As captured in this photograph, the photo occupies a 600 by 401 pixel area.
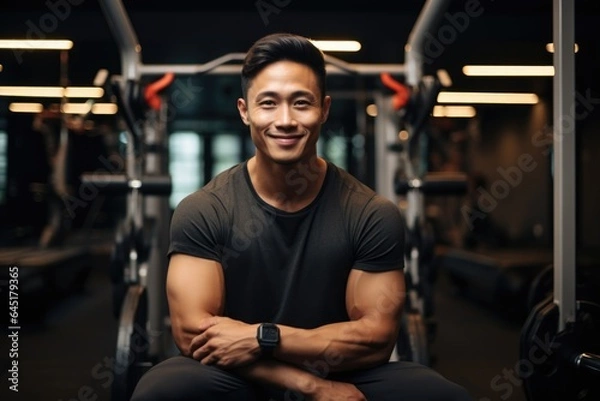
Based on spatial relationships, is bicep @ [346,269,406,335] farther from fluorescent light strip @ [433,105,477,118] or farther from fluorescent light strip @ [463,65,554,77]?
fluorescent light strip @ [433,105,477,118]

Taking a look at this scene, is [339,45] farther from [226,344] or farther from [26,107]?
[226,344]

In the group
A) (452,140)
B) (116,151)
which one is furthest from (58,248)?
(452,140)

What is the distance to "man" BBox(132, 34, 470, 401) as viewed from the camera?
1.34m

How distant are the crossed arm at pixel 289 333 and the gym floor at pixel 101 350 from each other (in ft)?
4.70

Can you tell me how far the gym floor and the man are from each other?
1.44m

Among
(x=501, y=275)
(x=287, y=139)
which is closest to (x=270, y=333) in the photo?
(x=287, y=139)

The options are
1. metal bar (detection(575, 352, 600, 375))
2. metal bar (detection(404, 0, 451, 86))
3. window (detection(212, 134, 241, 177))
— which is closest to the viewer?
metal bar (detection(575, 352, 600, 375))

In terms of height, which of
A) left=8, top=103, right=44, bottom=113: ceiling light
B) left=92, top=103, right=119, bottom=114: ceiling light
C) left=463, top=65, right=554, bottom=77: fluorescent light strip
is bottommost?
left=8, top=103, right=44, bottom=113: ceiling light

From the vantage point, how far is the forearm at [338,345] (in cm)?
130

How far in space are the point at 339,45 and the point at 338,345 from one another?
14.2 ft

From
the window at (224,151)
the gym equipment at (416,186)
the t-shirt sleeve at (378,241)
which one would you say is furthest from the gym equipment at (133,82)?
the window at (224,151)

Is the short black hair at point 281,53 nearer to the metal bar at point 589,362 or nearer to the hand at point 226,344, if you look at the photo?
the hand at point 226,344

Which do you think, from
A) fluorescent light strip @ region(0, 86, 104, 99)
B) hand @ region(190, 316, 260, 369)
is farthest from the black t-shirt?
fluorescent light strip @ region(0, 86, 104, 99)

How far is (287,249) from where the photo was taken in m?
1.43
